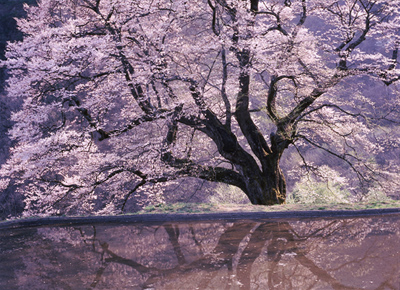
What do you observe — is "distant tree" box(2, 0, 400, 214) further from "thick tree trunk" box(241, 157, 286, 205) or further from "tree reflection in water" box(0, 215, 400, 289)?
"tree reflection in water" box(0, 215, 400, 289)

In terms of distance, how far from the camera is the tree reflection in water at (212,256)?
13.0ft

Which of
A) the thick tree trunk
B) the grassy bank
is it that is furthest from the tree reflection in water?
the thick tree trunk

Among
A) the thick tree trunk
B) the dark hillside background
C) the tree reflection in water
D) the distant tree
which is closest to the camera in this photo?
the tree reflection in water

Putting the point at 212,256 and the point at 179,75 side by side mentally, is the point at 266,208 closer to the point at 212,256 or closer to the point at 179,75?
the point at 212,256

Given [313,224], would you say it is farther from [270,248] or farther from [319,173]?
[319,173]

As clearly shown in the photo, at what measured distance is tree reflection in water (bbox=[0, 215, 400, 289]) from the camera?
3961mm

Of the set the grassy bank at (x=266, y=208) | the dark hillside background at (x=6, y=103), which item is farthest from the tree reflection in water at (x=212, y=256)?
the dark hillside background at (x=6, y=103)

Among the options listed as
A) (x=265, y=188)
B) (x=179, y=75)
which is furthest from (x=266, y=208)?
(x=179, y=75)

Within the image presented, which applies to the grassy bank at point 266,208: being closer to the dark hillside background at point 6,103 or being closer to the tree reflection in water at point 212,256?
the tree reflection in water at point 212,256

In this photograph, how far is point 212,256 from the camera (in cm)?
479

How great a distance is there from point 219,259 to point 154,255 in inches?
35.7

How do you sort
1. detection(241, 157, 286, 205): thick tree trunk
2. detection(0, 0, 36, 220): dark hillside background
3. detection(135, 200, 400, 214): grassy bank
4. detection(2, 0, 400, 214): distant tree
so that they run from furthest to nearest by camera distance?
detection(0, 0, 36, 220): dark hillside background < detection(241, 157, 286, 205): thick tree trunk < detection(2, 0, 400, 214): distant tree < detection(135, 200, 400, 214): grassy bank

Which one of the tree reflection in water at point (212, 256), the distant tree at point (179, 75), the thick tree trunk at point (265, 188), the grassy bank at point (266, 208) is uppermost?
the distant tree at point (179, 75)

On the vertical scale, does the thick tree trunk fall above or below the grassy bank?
above
